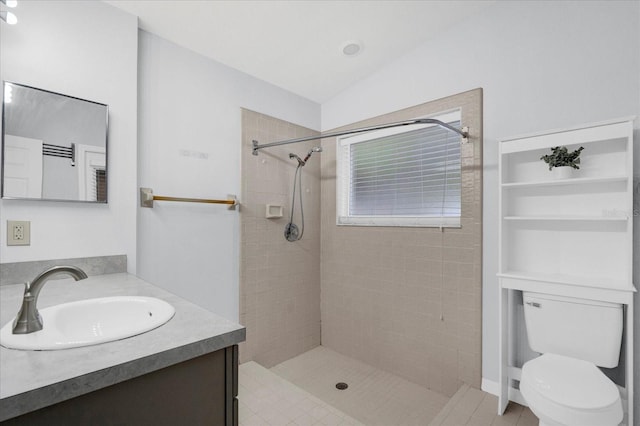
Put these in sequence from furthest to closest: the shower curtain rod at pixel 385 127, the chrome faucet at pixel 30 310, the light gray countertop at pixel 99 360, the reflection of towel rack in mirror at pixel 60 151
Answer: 1. the shower curtain rod at pixel 385 127
2. the reflection of towel rack in mirror at pixel 60 151
3. the chrome faucet at pixel 30 310
4. the light gray countertop at pixel 99 360

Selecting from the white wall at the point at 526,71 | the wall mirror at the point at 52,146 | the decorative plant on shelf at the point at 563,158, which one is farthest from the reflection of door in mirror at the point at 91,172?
the decorative plant on shelf at the point at 563,158

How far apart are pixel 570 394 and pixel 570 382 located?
0.10m

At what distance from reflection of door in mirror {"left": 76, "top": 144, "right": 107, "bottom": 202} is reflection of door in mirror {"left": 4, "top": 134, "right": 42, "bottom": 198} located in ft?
0.53

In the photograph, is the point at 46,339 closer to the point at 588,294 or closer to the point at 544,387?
the point at 544,387

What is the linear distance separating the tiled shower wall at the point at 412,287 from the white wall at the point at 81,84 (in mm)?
1783

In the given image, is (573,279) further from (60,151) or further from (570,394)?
(60,151)

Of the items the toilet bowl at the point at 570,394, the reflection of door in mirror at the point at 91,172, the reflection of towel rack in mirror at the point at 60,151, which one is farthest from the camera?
the reflection of door in mirror at the point at 91,172

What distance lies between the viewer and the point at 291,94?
2.99 m

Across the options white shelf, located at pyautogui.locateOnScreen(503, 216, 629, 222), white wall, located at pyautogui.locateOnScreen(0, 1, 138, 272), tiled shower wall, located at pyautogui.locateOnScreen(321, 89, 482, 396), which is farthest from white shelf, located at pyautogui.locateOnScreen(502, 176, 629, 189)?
white wall, located at pyautogui.locateOnScreen(0, 1, 138, 272)

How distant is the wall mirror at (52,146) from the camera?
4.88ft

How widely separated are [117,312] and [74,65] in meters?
1.37

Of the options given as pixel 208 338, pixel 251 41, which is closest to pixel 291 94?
pixel 251 41

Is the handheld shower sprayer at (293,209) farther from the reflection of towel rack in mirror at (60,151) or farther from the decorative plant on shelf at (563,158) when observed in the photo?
the decorative plant on shelf at (563,158)

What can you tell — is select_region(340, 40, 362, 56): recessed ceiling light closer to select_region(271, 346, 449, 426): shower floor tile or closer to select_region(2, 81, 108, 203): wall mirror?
select_region(2, 81, 108, 203): wall mirror
